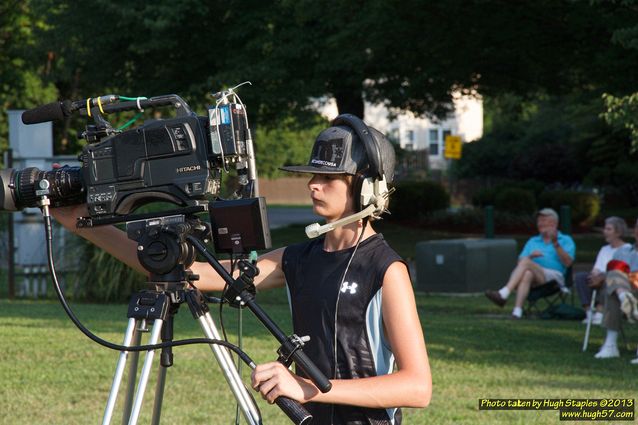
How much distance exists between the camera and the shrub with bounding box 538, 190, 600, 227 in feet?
122

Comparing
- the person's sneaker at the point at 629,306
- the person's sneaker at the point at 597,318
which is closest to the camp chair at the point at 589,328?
the person's sneaker at the point at 629,306

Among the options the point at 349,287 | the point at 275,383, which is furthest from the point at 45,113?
the point at 275,383

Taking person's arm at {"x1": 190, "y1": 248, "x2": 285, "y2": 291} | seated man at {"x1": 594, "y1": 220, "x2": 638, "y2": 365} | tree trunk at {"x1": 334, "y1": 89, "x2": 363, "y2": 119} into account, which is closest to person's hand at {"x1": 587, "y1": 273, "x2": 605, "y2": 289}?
seated man at {"x1": 594, "y1": 220, "x2": 638, "y2": 365}

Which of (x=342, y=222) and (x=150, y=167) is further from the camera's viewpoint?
(x=150, y=167)

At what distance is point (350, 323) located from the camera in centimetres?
363

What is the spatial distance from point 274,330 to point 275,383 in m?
0.22

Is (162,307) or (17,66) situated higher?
(17,66)

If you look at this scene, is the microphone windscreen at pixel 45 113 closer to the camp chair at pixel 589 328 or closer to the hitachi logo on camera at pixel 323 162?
the hitachi logo on camera at pixel 323 162

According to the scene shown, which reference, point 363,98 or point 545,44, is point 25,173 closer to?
point 545,44

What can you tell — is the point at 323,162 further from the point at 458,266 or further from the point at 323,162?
the point at 458,266

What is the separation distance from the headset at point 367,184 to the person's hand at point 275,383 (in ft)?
1.79

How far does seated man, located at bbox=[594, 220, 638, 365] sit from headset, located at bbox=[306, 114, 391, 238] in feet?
24.0

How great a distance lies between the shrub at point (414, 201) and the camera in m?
36.1

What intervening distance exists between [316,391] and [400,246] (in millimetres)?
24825
